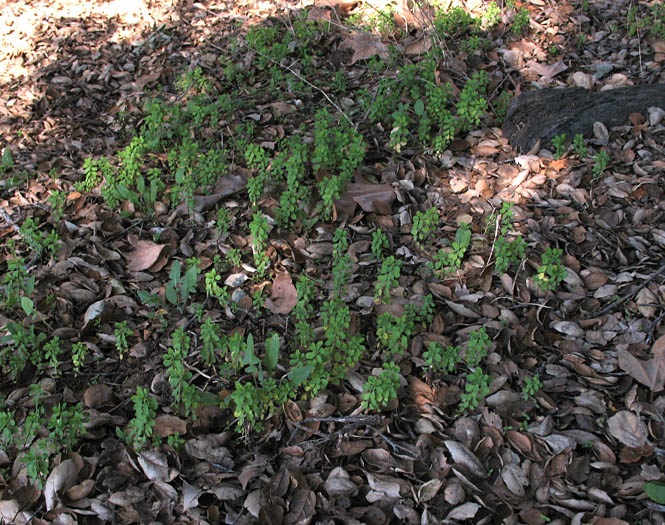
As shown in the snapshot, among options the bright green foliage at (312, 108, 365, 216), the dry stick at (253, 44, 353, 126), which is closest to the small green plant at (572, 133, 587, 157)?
the bright green foliage at (312, 108, 365, 216)

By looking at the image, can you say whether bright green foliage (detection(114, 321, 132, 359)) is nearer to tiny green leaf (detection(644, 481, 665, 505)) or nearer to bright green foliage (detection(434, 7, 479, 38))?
tiny green leaf (detection(644, 481, 665, 505))

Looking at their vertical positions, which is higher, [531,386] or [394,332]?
[394,332]

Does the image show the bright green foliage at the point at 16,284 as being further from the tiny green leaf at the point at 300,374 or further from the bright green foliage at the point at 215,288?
the tiny green leaf at the point at 300,374

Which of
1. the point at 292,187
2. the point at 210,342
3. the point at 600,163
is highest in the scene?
the point at 292,187

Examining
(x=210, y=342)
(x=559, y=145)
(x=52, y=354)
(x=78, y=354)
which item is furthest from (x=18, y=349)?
(x=559, y=145)

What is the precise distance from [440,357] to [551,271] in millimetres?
644

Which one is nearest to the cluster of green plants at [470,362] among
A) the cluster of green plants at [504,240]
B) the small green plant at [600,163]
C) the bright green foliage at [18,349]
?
the cluster of green plants at [504,240]

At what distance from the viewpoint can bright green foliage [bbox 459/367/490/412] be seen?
211 centimetres

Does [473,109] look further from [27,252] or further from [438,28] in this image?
[27,252]

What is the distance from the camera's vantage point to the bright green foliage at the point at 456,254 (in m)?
2.62

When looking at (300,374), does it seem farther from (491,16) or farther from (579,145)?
(491,16)

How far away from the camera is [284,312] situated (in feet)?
8.61

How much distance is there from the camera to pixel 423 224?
2783 millimetres

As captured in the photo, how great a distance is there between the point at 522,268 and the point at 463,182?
710 mm
